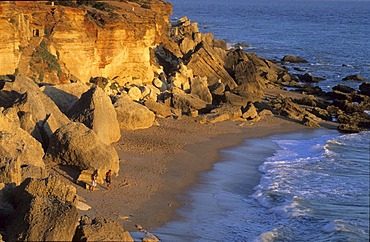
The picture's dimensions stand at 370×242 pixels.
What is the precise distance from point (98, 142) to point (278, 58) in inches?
1834

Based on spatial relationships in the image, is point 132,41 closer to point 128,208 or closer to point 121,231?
point 128,208

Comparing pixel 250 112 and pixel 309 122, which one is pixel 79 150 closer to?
pixel 250 112

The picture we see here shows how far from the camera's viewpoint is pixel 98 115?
23.7 metres

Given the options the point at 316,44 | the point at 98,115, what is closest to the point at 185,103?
the point at 98,115

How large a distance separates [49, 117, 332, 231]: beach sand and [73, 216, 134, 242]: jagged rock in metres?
4.13

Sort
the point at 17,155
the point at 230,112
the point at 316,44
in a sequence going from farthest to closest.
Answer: the point at 316,44
the point at 230,112
the point at 17,155

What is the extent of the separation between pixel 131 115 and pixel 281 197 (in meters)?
9.74

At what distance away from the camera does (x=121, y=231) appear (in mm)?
12258

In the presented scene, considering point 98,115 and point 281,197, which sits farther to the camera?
point 98,115

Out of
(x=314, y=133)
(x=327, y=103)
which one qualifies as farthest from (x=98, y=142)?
(x=327, y=103)

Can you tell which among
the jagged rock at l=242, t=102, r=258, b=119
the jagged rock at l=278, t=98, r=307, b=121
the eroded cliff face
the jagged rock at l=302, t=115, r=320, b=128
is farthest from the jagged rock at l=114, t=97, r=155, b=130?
the jagged rock at l=278, t=98, r=307, b=121

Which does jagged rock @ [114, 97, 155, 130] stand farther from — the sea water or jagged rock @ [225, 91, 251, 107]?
jagged rock @ [225, 91, 251, 107]

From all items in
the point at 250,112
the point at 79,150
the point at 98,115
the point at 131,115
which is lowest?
the point at 250,112

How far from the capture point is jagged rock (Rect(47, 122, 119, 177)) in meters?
19.8
